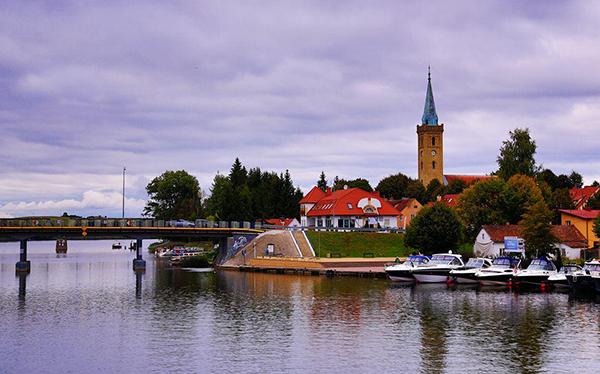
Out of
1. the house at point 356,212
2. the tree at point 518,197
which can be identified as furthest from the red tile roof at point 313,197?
the tree at point 518,197

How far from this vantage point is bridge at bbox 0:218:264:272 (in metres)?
123

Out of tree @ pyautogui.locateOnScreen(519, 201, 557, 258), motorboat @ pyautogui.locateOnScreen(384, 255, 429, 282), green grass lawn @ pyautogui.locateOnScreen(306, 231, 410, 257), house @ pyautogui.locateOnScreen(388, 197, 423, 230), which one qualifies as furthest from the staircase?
tree @ pyautogui.locateOnScreen(519, 201, 557, 258)

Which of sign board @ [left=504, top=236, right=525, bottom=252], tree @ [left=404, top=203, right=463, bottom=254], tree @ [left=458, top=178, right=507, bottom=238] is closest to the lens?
sign board @ [left=504, top=236, right=525, bottom=252]

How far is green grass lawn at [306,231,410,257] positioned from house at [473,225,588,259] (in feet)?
46.7

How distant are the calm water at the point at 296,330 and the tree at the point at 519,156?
65.4 meters

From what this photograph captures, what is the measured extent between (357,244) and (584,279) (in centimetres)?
5611

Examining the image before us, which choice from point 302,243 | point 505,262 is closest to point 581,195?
point 302,243

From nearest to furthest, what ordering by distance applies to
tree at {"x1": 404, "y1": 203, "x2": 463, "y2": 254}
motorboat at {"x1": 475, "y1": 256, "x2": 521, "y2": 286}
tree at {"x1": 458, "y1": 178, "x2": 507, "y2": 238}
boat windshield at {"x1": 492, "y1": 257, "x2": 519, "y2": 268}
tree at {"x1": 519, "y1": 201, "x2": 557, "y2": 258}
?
motorboat at {"x1": 475, "y1": 256, "x2": 521, "y2": 286} < boat windshield at {"x1": 492, "y1": 257, "x2": 519, "y2": 268} < tree at {"x1": 519, "y1": 201, "x2": 557, "y2": 258} < tree at {"x1": 404, "y1": 203, "x2": 463, "y2": 254} < tree at {"x1": 458, "y1": 178, "x2": 507, "y2": 238}

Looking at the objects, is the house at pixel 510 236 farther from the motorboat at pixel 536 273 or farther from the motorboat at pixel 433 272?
the motorboat at pixel 536 273

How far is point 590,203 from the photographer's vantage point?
5433 inches

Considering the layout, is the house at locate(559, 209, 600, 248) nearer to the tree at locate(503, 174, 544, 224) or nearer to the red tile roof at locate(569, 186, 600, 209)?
the tree at locate(503, 174, 544, 224)

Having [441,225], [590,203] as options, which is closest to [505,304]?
[441,225]

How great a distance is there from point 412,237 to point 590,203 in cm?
4259

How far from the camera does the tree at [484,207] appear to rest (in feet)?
408
